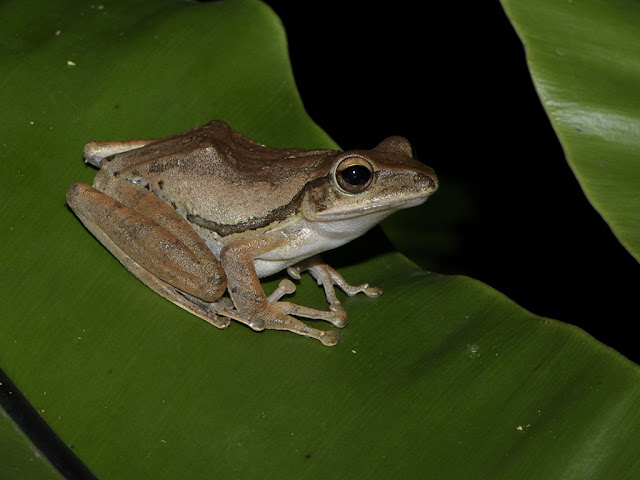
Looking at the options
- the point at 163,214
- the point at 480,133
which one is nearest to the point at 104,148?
the point at 163,214

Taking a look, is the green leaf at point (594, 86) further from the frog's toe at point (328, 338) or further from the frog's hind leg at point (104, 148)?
the frog's hind leg at point (104, 148)

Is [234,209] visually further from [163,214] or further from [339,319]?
[339,319]

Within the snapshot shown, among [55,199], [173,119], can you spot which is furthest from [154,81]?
[55,199]

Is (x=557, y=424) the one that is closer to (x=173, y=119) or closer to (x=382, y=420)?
(x=382, y=420)

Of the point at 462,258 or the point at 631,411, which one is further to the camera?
the point at 462,258

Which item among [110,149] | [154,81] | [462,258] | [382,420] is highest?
[154,81]

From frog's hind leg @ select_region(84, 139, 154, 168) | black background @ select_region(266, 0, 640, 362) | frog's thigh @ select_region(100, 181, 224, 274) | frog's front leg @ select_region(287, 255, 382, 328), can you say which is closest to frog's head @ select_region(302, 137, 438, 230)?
frog's front leg @ select_region(287, 255, 382, 328)
